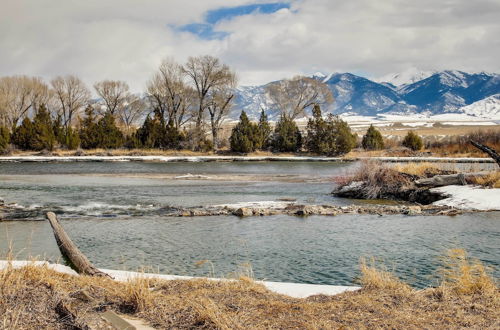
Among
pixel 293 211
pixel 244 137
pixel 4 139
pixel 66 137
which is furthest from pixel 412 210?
pixel 4 139

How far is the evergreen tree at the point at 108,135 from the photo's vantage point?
6259 cm

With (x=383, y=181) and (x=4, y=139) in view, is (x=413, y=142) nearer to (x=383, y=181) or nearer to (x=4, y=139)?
(x=383, y=181)

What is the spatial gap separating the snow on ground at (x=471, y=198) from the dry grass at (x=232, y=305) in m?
12.1

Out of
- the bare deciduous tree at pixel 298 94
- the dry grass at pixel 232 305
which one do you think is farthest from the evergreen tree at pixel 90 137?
the dry grass at pixel 232 305

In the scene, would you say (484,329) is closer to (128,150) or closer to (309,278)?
(309,278)

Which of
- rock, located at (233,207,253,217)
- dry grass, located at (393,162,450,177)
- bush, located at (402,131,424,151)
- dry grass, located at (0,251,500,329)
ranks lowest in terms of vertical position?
rock, located at (233,207,253,217)

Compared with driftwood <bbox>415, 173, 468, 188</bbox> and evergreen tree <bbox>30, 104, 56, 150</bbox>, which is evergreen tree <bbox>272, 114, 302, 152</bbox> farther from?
driftwood <bbox>415, 173, 468, 188</bbox>

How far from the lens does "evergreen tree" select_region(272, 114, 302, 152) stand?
60719 millimetres

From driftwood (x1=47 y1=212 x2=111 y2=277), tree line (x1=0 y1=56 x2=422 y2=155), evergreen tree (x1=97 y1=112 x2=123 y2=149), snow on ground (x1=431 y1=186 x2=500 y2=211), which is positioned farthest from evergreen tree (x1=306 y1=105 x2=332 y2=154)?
driftwood (x1=47 y1=212 x2=111 y2=277)

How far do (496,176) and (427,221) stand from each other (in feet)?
20.9

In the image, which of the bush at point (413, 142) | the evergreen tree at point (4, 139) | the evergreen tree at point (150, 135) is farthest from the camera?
the evergreen tree at point (150, 135)

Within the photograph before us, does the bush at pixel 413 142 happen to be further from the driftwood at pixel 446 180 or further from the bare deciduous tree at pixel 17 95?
the bare deciduous tree at pixel 17 95

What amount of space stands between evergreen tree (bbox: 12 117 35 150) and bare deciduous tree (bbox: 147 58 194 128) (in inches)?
638

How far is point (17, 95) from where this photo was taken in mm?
73875
